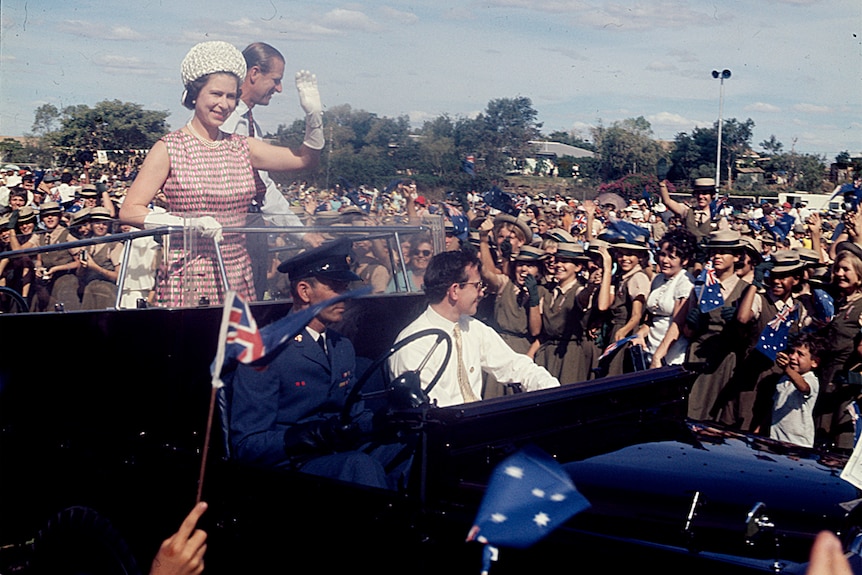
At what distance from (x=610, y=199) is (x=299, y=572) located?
451 inches

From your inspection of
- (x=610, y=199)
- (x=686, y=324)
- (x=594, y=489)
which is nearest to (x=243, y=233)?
(x=594, y=489)

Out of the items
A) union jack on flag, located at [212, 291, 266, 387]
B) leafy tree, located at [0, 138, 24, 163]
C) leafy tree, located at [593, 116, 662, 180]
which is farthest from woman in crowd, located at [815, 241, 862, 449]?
leafy tree, located at [0, 138, 24, 163]

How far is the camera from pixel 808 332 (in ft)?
18.1

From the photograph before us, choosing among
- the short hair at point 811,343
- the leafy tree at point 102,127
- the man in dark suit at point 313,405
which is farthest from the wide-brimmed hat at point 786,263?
the leafy tree at point 102,127

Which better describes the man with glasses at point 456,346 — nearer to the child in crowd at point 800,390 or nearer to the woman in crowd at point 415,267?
the woman in crowd at point 415,267

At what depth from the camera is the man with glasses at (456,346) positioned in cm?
397

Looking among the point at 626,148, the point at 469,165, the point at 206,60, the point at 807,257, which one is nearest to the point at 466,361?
the point at 206,60

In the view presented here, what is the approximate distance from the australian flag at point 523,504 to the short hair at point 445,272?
5.07 ft

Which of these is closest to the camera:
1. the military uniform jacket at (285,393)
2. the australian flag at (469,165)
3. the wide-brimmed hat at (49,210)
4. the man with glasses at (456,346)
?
the military uniform jacket at (285,393)

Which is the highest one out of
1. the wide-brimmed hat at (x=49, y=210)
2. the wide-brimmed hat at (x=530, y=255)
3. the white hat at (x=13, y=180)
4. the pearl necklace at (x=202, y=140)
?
the pearl necklace at (x=202, y=140)

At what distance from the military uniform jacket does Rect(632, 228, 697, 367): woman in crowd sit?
3.06 m

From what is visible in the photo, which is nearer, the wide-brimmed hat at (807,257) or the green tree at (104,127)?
the wide-brimmed hat at (807,257)

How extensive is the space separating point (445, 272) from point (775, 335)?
94.8 inches

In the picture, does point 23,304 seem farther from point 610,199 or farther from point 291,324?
point 610,199
